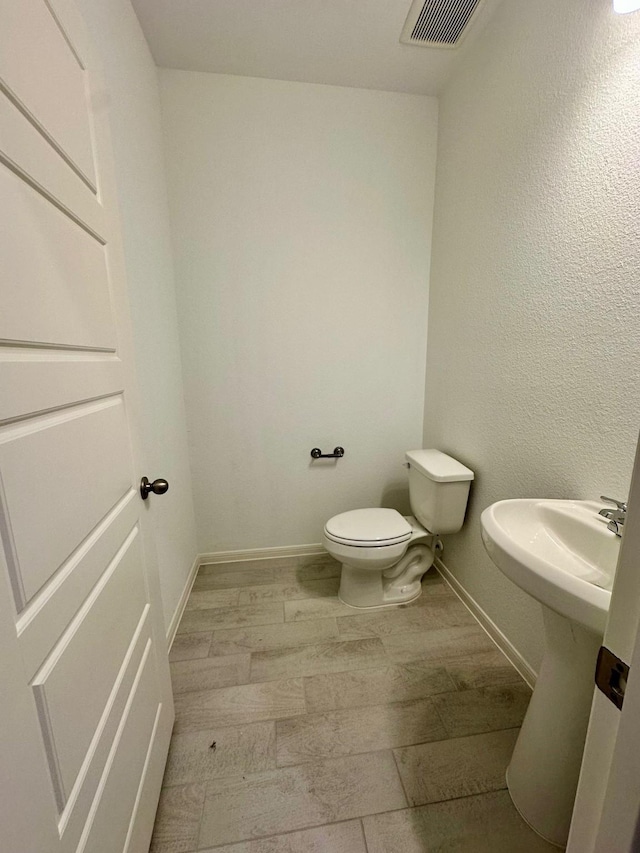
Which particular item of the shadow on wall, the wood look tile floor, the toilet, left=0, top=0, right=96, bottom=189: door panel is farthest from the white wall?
left=0, top=0, right=96, bottom=189: door panel

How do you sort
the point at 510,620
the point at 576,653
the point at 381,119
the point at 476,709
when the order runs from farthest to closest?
the point at 381,119 < the point at 510,620 < the point at 476,709 < the point at 576,653

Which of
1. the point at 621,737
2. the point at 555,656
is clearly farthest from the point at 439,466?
the point at 621,737

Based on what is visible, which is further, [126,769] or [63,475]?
[126,769]

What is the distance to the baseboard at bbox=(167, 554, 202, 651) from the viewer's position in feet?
4.86

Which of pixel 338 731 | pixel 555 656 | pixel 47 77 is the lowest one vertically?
pixel 338 731

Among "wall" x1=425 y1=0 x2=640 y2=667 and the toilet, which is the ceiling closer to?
"wall" x1=425 y1=0 x2=640 y2=667

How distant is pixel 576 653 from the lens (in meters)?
0.81

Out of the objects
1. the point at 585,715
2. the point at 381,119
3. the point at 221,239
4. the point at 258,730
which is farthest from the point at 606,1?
the point at 258,730

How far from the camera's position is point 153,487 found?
92 centimetres

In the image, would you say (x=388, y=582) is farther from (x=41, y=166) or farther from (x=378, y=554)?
(x=41, y=166)

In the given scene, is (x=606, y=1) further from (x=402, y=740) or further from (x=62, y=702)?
(x=402, y=740)

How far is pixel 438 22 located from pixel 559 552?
78.9 inches

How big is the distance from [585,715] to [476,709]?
499mm

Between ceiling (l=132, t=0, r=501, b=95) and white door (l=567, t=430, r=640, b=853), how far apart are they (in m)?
1.92
